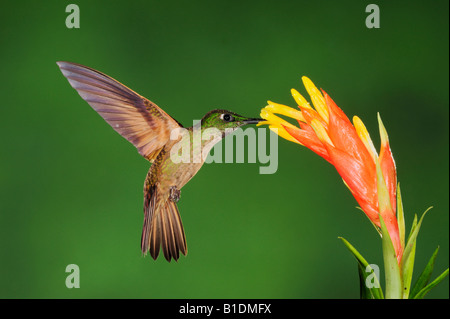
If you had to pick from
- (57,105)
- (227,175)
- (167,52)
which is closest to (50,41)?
(57,105)

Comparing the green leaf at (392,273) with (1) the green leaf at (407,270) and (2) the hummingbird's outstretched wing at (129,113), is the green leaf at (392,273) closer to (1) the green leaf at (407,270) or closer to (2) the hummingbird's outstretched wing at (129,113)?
(1) the green leaf at (407,270)

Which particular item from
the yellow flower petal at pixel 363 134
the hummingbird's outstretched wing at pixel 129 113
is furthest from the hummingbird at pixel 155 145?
the yellow flower petal at pixel 363 134

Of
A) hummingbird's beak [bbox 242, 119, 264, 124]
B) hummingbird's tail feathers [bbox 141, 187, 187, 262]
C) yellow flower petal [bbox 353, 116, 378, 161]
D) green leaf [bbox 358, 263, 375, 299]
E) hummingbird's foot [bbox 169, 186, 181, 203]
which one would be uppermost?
hummingbird's beak [bbox 242, 119, 264, 124]

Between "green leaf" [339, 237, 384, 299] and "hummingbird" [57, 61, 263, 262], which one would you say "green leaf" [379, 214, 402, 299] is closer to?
"green leaf" [339, 237, 384, 299]

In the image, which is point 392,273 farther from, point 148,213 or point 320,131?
point 148,213

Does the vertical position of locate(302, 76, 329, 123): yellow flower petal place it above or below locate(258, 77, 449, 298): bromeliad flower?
above

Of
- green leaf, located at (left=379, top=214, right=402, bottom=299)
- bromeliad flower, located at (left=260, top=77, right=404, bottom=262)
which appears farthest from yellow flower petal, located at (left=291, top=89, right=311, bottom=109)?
green leaf, located at (left=379, top=214, right=402, bottom=299)
